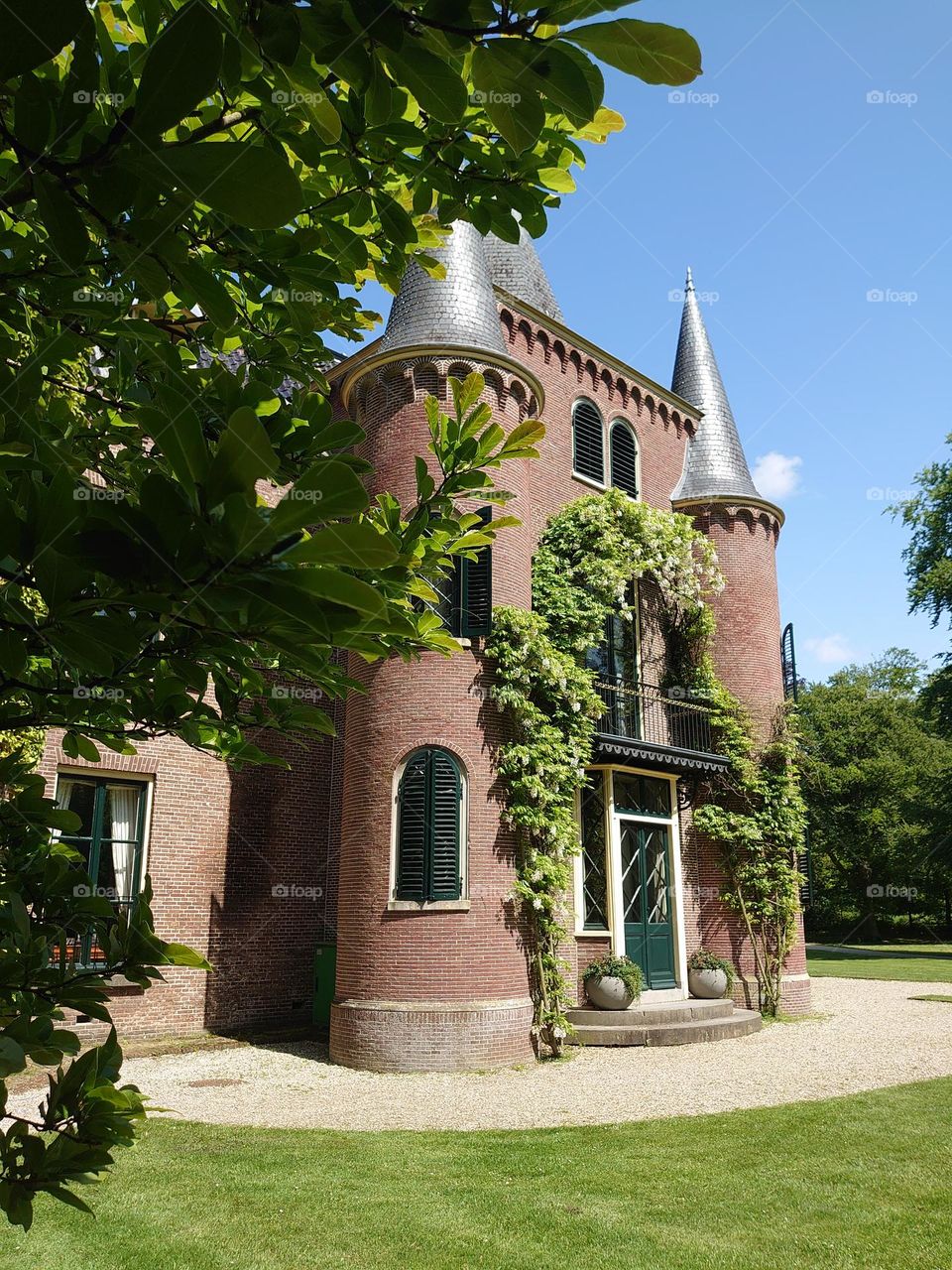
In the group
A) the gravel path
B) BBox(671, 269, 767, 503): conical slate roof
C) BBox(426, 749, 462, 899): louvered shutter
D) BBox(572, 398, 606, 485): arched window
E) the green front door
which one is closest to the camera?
the gravel path

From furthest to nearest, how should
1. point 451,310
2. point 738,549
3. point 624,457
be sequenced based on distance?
point 738,549 → point 624,457 → point 451,310

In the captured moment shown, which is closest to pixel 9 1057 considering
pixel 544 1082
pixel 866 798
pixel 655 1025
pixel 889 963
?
pixel 544 1082

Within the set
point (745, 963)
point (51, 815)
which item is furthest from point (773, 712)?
point (51, 815)

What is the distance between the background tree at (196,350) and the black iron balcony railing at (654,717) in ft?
42.9

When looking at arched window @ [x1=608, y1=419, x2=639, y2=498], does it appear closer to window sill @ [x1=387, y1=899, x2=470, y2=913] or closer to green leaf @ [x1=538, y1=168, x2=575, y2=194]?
window sill @ [x1=387, y1=899, x2=470, y2=913]

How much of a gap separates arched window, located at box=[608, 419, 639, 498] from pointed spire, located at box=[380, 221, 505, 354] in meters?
4.07

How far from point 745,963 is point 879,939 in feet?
114

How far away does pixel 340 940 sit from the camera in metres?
12.8

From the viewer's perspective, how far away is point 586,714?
13.7 meters

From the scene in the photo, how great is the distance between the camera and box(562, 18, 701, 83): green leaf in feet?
3.05

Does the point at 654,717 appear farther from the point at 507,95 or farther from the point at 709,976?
the point at 507,95

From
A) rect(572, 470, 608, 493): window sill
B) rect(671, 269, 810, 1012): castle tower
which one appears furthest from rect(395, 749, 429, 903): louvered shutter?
rect(671, 269, 810, 1012): castle tower

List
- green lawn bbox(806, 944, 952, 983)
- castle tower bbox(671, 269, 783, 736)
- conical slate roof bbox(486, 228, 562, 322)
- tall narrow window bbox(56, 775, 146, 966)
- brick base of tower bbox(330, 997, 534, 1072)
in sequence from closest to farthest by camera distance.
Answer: brick base of tower bbox(330, 997, 534, 1072) → tall narrow window bbox(56, 775, 146, 966) → conical slate roof bbox(486, 228, 562, 322) → castle tower bbox(671, 269, 783, 736) → green lawn bbox(806, 944, 952, 983)

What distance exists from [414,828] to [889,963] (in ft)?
78.9
